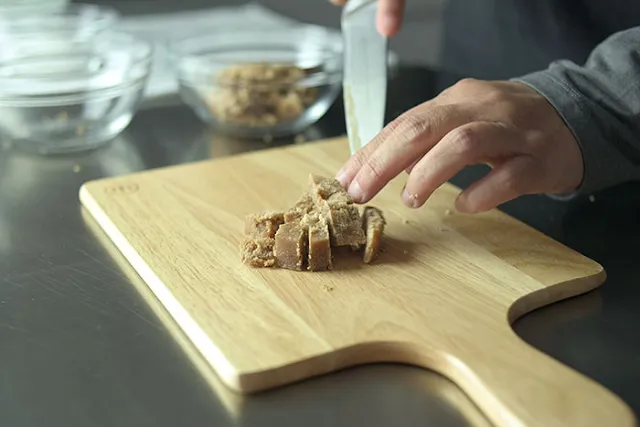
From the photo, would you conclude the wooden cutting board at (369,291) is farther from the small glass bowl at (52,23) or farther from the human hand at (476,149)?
the small glass bowl at (52,23)

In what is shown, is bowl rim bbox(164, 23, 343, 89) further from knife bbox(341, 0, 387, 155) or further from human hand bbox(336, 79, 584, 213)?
human hand bbox(336, 79, 584, 213)

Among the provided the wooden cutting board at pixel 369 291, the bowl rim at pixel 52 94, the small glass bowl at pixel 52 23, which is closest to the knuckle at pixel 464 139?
the wooden cutting board at pixel 369 291

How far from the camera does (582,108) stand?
102 centimetres

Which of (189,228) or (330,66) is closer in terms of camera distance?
(189,228)

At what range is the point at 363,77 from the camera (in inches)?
48.6

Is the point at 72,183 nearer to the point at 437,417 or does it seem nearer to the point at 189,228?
the point at 189,228

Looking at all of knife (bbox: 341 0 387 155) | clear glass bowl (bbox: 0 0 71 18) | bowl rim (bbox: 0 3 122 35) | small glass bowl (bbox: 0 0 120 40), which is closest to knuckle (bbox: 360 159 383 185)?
knife (bbox: 341 0 387 155)

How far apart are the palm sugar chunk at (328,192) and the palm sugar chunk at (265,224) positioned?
0.05 meters

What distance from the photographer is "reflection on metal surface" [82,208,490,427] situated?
0.68 metres

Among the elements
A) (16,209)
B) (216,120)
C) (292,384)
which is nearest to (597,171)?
(292,384)

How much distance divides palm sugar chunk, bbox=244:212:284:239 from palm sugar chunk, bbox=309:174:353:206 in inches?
2.1

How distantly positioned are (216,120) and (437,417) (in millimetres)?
855

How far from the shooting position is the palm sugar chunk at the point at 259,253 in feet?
2.93

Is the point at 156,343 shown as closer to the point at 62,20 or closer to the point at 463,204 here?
the point at 463,204
